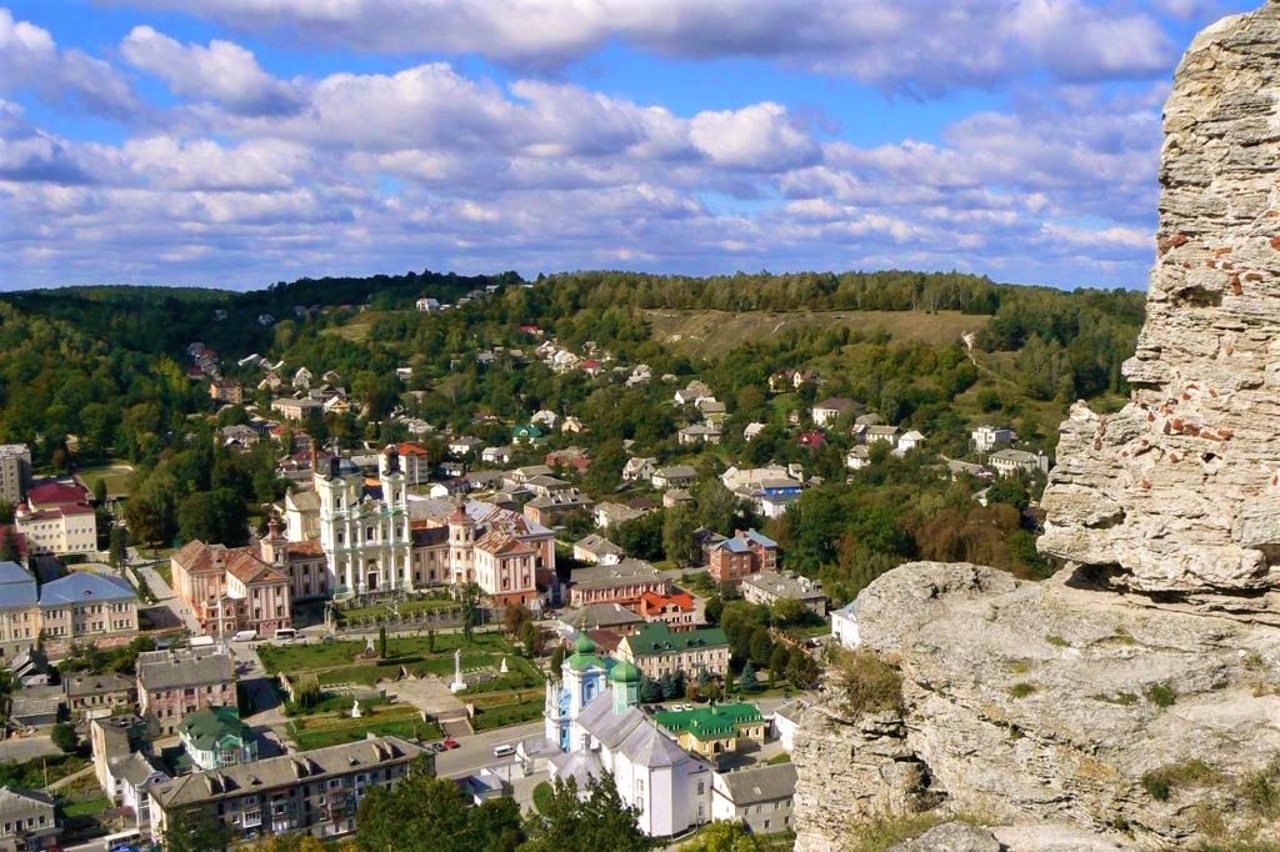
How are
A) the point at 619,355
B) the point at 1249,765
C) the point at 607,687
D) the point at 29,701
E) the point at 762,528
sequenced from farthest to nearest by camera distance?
the point at 619,355 → the point at 762,528 → the point at 29,701 → the point at 607,687 → the point at 1249,765

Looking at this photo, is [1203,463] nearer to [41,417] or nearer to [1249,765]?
[1249,765]

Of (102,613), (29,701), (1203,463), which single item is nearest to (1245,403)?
(1203,463)

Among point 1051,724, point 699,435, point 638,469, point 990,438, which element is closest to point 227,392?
point 699,435

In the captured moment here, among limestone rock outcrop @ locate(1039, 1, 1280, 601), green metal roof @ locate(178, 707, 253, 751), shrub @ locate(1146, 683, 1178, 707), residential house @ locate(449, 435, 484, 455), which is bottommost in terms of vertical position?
green metal roof @ locate(178, 707, 253, 751)

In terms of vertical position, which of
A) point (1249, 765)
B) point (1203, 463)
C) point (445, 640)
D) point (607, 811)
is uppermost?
point (1203, 463)

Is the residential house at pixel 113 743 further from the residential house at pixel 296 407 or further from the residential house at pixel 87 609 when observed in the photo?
the residential house at pixel 296 407

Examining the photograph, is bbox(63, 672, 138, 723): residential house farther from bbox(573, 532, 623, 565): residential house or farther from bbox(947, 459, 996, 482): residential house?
bbox(947, 459, 996, 482): residential house

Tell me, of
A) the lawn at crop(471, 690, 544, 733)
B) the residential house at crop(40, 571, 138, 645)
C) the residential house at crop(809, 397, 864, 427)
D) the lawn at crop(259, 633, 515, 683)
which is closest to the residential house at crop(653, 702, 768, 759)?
the lawn at crop(471, 690, 544, 733)

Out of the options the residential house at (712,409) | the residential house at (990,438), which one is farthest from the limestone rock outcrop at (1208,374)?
the residential house at (712,409)
